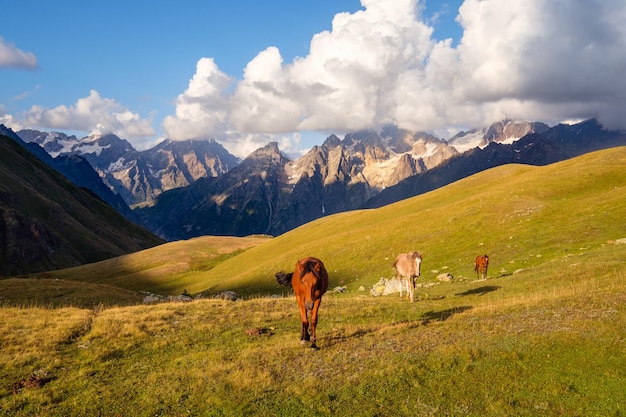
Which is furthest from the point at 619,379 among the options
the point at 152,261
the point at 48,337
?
the point at 152,261

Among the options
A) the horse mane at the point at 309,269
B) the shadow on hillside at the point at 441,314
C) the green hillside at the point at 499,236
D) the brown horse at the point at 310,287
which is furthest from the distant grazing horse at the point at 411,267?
the green hillside at the point at 499,236

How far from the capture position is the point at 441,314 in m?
24.2

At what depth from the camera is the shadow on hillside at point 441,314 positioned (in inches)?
899

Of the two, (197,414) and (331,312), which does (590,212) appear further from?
(197,414)

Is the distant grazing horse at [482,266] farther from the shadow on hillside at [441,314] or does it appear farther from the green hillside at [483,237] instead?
the shadow on hillside at [441,314]

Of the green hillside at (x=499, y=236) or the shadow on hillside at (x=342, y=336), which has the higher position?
the green hillside at (x=499, y=236)

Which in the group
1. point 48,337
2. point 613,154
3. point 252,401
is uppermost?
point 613,154

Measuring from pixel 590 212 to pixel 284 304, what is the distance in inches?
1809

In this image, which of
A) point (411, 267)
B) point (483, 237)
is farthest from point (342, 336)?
point (483, 237)

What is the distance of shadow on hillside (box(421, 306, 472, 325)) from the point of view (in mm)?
22823

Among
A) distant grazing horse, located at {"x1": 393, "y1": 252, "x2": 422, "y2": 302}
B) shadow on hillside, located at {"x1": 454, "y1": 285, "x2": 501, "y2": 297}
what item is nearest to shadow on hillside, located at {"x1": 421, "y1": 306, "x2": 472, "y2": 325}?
distant grazing horse, located at {"x1": 393, "y1": 252, "x2": 422, "y2": 302}

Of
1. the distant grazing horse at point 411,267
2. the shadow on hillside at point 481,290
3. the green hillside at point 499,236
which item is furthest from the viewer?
the green hillside at point 499,236

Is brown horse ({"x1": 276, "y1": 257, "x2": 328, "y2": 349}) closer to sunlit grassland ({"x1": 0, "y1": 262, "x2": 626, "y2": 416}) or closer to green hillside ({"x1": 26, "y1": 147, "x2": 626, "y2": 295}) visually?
sunlit grassland ({"x1": 0, "y1": 262, "x2": 626, "y2": 416})

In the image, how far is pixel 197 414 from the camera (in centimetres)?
1250
